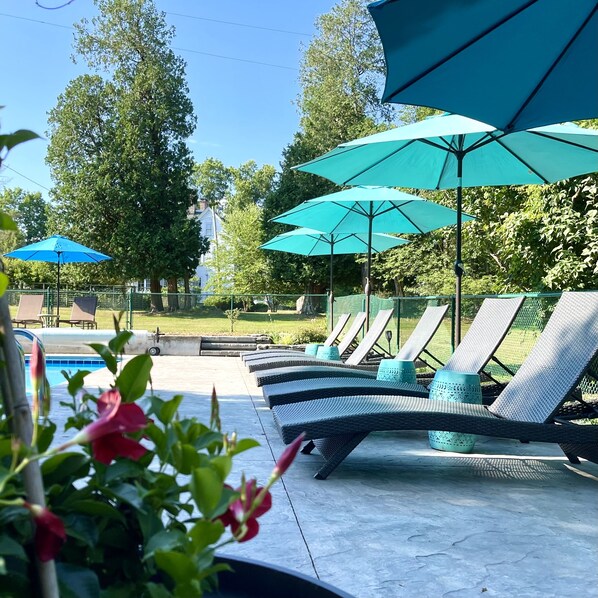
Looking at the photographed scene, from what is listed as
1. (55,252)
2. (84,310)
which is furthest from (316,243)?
(55,252)

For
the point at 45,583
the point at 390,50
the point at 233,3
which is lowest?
the point at 45,583

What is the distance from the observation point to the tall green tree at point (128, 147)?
98.2ft

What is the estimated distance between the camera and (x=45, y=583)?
597mm

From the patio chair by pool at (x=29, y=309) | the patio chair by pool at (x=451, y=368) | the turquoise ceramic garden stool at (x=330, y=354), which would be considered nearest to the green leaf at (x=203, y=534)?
the patio chair by pool at (x=451, y=368)

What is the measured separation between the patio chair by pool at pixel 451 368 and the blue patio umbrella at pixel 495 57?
1574 mm

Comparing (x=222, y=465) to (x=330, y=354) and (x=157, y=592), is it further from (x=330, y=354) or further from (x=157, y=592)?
(x=330, y=354)

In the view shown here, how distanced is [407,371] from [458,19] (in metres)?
2.99

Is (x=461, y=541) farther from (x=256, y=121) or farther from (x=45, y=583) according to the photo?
(x=256, y=121)

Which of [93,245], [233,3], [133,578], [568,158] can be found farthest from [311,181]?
[133,578]

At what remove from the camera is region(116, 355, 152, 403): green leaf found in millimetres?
751

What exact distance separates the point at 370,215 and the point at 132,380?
886cm

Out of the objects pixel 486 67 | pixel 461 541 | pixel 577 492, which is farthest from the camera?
pixel 486 67

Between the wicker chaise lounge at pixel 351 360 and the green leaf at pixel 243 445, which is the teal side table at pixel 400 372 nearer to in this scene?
the wicker chaise lounge at pixel 351 360

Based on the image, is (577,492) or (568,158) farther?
(568,158)
